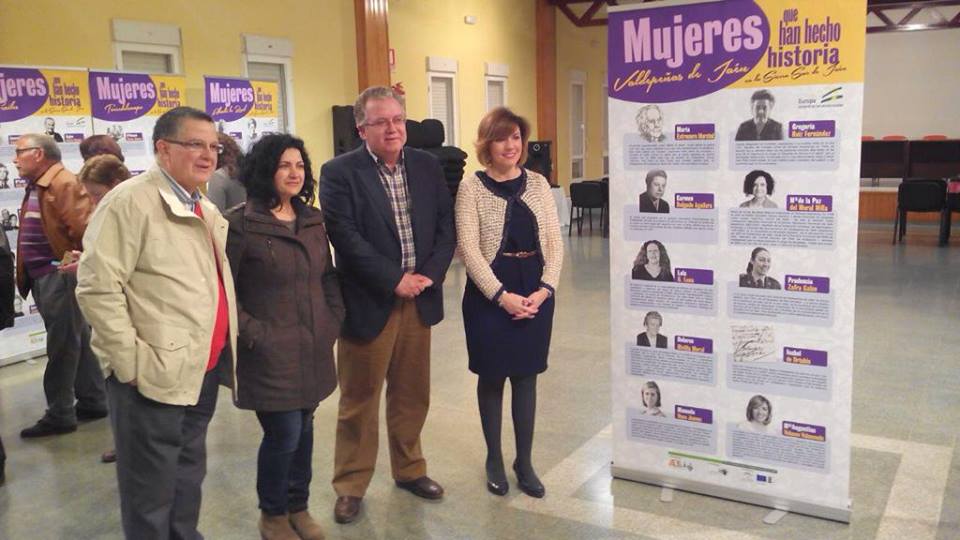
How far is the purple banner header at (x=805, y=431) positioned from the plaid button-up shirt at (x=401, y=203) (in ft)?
4.98

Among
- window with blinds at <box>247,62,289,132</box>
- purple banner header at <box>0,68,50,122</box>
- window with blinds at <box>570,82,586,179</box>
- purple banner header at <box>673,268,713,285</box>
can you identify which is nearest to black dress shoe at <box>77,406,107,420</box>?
purple banner header at <box>0,68,50,122</box>

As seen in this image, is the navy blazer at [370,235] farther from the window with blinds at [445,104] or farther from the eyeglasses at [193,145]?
the window with blinds at [445,104]

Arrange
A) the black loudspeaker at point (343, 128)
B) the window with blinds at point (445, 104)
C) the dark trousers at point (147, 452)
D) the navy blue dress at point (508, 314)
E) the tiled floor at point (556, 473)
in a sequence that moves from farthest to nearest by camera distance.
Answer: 1. the window with blinds at point (445, 104)
2. the black loudspeaker at point (343, 128)
3. the navy blue dress at point (508, 314)
4. the tiled floor at point (556, 473)
5. the dark trousers at point (147, 452)

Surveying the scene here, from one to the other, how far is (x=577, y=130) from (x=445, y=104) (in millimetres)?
4600

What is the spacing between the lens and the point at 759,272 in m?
2.94

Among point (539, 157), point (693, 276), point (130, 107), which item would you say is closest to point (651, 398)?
point (693, 276)

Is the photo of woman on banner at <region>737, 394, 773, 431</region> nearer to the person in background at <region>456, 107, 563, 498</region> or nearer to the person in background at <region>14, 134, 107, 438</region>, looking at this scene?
the person in background at <region>456, 107, 563, 498</region>

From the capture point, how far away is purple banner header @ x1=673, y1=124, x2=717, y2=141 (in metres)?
2.94

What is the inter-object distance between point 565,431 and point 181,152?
7.85ft

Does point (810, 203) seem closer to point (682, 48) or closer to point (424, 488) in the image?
point (682, 48)

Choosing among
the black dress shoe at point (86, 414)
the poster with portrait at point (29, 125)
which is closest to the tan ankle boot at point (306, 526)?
the black dress shoe at point (86, 414)

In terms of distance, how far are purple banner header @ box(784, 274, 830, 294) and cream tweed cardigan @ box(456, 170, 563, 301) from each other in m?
0.85

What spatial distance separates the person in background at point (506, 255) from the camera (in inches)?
120

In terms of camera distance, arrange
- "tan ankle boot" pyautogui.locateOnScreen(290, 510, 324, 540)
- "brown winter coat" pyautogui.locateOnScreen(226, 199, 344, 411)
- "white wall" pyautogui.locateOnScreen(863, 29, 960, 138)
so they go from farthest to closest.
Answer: "white wall" pyautogui.locateOnScreen(863, 29, 960, 138) → "tan ankle boot" pyautogui.locateOnScreen(290, 510, 324, 540) → "brown winter coat" pyautogui.locateOnScreen(226, 199, 344, 411)
